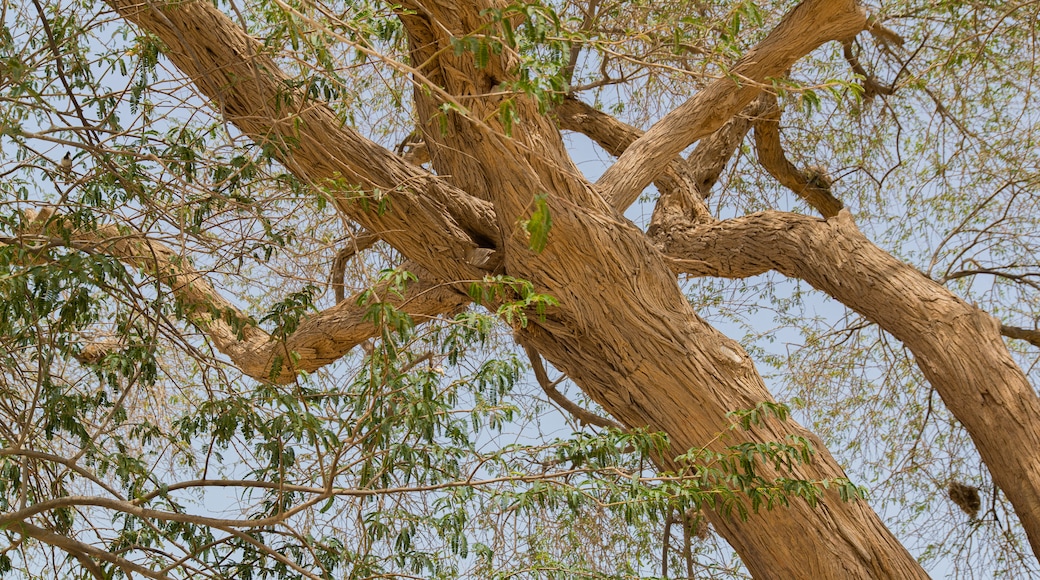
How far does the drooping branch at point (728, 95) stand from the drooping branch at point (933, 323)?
0.44 m

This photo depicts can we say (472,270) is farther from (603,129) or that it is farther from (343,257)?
(603,129)

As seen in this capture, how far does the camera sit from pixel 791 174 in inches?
234

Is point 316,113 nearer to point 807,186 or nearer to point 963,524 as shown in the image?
point 807,186

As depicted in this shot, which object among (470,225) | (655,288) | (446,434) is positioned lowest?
(446,434)

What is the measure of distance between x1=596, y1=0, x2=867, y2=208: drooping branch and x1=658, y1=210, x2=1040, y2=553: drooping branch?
0.44m

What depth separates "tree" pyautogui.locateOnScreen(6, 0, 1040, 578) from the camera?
268cm

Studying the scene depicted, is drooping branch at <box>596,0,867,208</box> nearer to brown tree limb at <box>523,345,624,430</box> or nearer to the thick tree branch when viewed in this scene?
A: the thick tree branch

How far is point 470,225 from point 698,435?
3.84 ft

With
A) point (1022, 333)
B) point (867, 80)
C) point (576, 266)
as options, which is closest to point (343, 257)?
point (576, 266)

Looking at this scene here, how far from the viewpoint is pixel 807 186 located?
19.5 feet

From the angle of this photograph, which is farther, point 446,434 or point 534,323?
point 534,323

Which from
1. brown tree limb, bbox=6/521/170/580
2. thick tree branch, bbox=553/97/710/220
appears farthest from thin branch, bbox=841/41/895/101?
brown tree limb, bbox=6/521/170/580

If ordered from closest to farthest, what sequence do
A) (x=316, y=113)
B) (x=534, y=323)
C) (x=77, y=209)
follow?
(x=77, y=209) → (x=316, y=113) → (x=534, y=323)

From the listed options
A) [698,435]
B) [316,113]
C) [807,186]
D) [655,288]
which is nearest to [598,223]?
[655,288]
